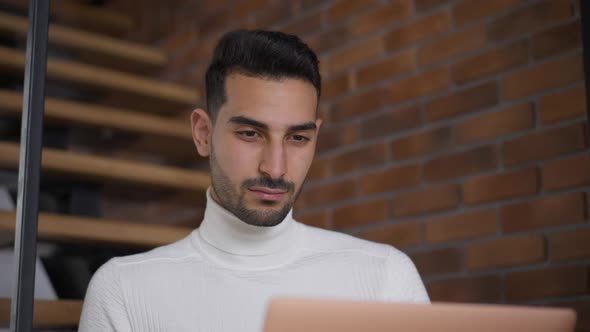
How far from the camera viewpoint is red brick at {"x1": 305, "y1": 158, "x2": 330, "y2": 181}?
2.35 metres

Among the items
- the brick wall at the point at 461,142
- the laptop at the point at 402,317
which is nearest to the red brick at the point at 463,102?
the brick wall at the point at 461,142

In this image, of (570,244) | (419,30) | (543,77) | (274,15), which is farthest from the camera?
(274,15)

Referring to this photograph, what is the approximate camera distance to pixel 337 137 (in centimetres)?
233

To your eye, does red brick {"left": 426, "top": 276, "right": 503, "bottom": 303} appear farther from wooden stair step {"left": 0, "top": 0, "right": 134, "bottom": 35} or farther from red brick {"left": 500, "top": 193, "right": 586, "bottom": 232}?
wooden stair step {"left": 0, "top": 0, "right": 134, "bottom": 35}

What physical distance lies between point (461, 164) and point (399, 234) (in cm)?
26

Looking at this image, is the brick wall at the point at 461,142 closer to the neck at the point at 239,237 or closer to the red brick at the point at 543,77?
the red brick at the point at 543,77

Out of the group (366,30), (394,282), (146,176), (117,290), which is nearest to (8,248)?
(117,290)

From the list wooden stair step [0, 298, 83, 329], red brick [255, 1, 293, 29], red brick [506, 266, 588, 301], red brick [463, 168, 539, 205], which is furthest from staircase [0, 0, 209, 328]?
red brick [506, 266, 588, 301]

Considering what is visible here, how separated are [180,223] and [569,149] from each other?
5.13 feet

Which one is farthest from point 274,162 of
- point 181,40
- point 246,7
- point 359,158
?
point 181,40

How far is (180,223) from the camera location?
2.89 m

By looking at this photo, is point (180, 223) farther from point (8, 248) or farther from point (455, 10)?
point (455, 10)

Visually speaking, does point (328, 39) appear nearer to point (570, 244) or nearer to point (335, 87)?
point (335, 87)

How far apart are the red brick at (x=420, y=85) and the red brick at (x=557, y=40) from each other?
0.88 feet
